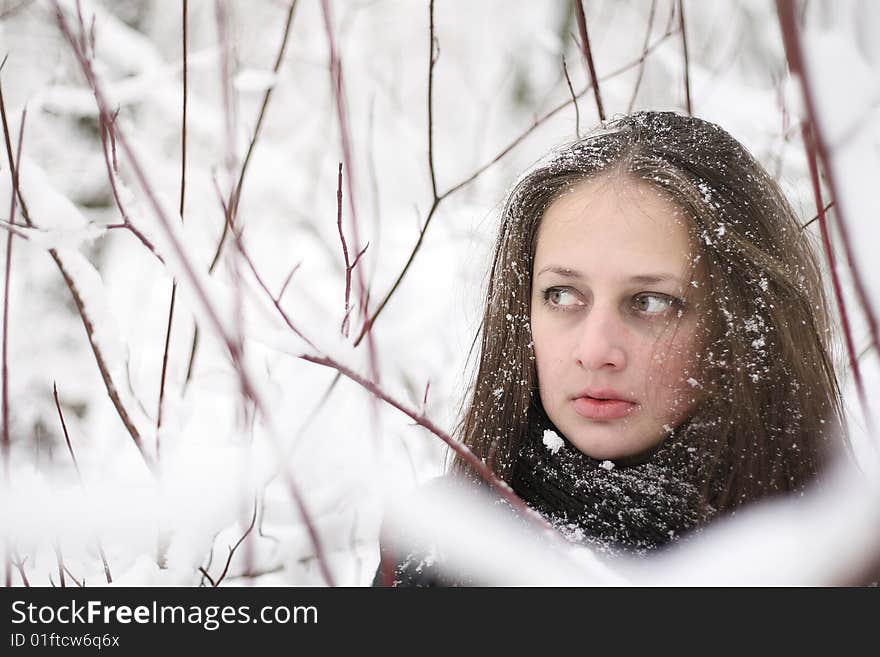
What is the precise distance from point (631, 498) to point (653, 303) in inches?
9.3

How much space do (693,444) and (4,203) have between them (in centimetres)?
89

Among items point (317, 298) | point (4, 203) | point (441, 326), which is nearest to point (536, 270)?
point (4, 203)

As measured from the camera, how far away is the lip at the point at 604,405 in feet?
2.77

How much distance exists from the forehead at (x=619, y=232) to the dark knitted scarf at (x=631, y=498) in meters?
0.22

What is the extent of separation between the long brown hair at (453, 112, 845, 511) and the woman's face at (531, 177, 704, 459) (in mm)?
32

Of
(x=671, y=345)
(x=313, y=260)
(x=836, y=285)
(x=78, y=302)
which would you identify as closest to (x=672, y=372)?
(x=671, y=345)

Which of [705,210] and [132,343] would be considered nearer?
[705,210]

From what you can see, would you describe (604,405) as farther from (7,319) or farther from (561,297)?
(7,319)

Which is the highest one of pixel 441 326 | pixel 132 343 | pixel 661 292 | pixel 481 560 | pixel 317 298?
pixel 317 298

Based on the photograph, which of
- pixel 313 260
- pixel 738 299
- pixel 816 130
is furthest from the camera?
pixel 313 260

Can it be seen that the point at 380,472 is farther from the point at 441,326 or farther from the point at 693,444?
the point at 441,326

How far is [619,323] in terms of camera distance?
823mm
